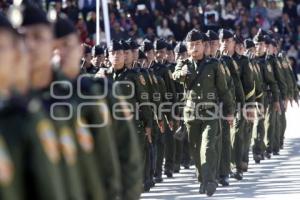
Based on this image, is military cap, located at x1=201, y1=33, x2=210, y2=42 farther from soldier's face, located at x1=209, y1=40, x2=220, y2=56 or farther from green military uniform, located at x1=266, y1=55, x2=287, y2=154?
green military uniform, located at x1=266, y1=55, x2=287, y2=154

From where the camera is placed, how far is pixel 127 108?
6105mm

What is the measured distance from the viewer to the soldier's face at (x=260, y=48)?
16.8 metres

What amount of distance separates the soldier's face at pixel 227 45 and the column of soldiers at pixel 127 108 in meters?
0.01

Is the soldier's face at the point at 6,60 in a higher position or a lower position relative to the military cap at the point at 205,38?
lower

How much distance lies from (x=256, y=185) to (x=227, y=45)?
6.98 ft

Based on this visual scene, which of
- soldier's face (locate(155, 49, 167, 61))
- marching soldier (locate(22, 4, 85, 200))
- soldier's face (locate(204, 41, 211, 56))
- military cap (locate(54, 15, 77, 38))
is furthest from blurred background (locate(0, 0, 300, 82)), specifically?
marching soldier (locate(22, 4, 85, 200))

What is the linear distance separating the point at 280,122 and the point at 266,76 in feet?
4.32

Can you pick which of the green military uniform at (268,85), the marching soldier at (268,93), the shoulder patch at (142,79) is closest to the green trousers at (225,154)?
the shoulder patch at (142,79)

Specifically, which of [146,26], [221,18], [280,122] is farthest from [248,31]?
[280,122]

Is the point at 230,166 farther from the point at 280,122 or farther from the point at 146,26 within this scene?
the point at 146,26

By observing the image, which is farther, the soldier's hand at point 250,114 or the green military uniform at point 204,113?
the soldier's hand at point 250,114

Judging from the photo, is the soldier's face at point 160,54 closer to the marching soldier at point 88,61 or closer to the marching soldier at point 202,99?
the marching soldier at point 88,61

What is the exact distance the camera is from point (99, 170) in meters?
5.01

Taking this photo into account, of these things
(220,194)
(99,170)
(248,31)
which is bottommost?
(220,194)
